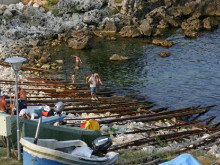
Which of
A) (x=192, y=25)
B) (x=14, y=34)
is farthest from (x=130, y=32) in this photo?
(x=14, y=34)

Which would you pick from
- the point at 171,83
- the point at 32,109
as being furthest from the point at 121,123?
the point at 171,83

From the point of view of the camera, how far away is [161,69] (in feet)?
117

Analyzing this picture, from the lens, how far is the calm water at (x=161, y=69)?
2825cm

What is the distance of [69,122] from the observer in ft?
65.3

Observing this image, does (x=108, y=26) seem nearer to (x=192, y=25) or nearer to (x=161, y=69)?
(x=192, y=25)

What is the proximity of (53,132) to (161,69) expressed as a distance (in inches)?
912

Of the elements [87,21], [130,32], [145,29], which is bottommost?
[130,32]

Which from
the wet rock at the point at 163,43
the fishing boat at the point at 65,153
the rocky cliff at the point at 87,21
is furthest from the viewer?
the rocky cliff at the point at 87,21

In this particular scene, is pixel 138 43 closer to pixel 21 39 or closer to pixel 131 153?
pixel 21 39

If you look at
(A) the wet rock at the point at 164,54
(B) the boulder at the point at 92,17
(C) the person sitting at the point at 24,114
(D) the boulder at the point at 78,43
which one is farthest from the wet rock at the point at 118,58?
(C) the person sitting at the point at 24,114

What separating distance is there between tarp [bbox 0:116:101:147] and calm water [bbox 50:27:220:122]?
463 inches

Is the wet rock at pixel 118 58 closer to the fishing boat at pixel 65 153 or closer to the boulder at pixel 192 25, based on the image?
the boulder at pixel 192 25

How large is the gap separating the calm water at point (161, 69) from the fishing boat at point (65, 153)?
1276cm

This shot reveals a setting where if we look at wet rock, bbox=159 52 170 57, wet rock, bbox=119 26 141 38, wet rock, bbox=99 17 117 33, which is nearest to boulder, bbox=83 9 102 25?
wet rock, bbox=99 17 117 33
